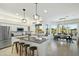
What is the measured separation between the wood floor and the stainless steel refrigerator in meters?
0.20

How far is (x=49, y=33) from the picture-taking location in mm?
3568

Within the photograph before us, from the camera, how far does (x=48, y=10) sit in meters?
3.43

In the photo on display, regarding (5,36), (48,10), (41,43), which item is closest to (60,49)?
(41,43)

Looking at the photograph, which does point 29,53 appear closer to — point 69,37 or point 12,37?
point 12,37

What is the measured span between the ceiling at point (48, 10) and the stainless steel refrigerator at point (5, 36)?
1.69 ft

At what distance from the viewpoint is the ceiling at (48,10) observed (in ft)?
10.3

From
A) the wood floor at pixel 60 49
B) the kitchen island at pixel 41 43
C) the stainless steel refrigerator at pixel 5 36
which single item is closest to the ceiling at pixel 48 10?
the stainless steel refrigerator at pixel 5 36

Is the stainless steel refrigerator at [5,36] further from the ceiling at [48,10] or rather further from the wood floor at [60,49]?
the ceiling at [48,10]

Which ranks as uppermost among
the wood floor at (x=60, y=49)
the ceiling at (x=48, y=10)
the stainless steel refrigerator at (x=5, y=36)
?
the ceiling at (x=48, y=10)

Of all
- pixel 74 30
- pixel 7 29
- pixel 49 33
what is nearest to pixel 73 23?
pixel 74 30

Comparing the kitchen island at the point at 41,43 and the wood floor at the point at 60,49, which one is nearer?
the wood floor at the point at 60,49

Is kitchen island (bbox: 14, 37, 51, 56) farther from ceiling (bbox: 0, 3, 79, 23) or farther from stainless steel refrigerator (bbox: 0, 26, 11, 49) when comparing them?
ceiling (bbox: 0, 3, 79, 23)

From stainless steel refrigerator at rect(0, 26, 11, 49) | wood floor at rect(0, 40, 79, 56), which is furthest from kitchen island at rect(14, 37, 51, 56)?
stainless steel refrigerator at rect(0, 26, 11, 49)

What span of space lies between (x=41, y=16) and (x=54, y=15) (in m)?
0.45
